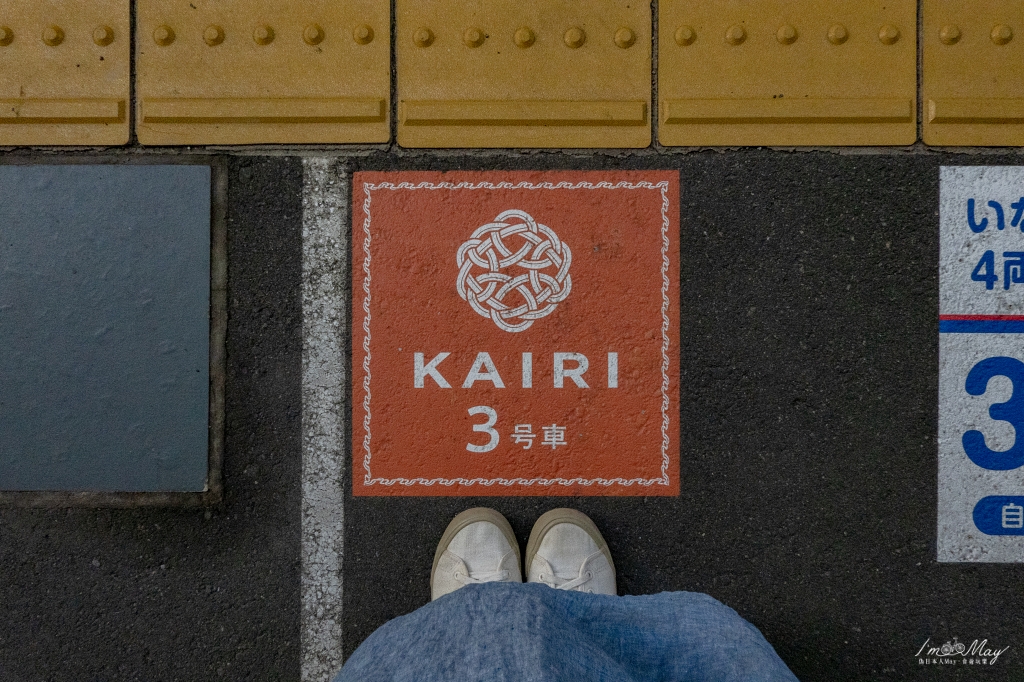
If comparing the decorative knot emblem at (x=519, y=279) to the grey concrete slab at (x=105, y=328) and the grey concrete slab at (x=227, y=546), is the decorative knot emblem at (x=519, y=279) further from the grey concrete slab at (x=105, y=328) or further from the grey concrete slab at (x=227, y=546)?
the grey concrete slab at (x=105, y=328)

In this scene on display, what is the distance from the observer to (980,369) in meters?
2.10

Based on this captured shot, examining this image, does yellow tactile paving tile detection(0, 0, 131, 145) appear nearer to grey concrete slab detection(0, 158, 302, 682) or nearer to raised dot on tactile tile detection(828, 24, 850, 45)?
grey concrete slab detection(0, 158, 302, 682)

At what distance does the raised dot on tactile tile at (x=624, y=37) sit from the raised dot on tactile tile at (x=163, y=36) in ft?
5.23

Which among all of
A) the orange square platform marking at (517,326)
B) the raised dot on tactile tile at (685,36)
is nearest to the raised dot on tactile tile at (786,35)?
the raised dot on tactile tile at (685,36)

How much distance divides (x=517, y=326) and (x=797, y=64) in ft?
4.46

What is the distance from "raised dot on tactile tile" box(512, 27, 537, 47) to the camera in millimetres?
2074

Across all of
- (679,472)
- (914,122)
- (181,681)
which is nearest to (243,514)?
(181,681)

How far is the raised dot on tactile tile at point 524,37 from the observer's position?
2074 mm

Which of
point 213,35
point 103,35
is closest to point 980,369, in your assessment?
point 213,35

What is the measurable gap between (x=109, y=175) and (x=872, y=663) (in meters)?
3.24

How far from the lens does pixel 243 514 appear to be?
2.12 m

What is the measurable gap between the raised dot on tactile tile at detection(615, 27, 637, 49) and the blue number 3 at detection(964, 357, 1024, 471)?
1700 millimetres

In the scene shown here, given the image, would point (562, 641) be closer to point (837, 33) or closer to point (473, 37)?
point (473, 37)

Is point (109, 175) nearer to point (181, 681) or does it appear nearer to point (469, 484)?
point (469, 484)
